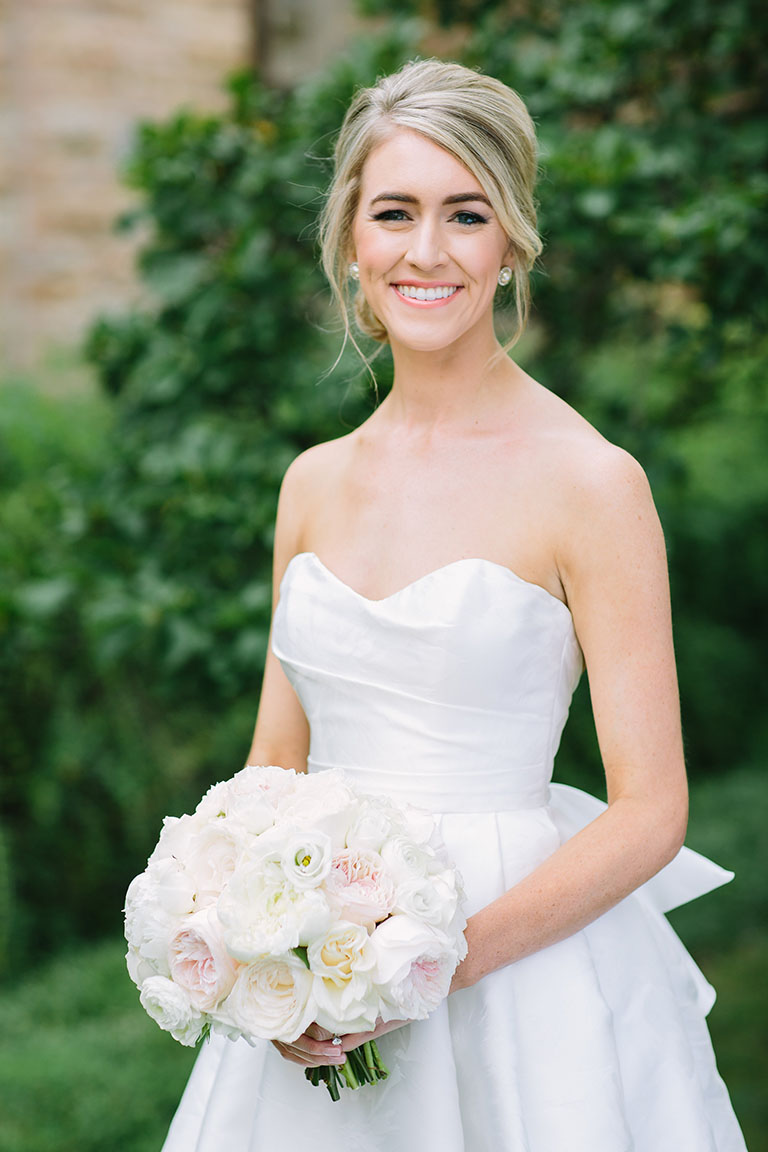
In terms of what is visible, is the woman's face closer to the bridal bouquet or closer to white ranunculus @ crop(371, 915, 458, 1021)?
the bridal bouquet

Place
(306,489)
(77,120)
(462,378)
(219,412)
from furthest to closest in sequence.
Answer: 1. (77,120)
2. (219,412)
3. (306,489)
4. (462,378)

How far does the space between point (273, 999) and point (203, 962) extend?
0.12 m

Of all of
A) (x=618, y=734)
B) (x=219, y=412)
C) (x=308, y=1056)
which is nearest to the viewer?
(x=308, y=1056)

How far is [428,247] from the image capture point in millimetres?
1872

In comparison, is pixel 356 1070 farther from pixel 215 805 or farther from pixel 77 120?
pixel 77 120

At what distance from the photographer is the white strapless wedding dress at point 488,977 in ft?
5.80

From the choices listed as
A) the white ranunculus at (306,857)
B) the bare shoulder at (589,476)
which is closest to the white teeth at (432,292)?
the bare shoulder at (589,476)

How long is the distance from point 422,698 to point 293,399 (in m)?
2.10

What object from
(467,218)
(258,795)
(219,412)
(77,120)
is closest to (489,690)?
(258,795)

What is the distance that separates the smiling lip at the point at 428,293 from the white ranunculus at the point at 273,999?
102 cm

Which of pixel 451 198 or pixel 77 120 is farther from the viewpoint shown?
pixel 77 120

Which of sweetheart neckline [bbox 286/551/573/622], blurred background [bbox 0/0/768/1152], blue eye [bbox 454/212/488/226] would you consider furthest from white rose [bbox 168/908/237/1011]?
blurred background [bbox 0/0/768/1152]

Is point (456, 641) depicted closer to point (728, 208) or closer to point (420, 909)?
point (420, 909)

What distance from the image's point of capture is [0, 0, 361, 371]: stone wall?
556cm
